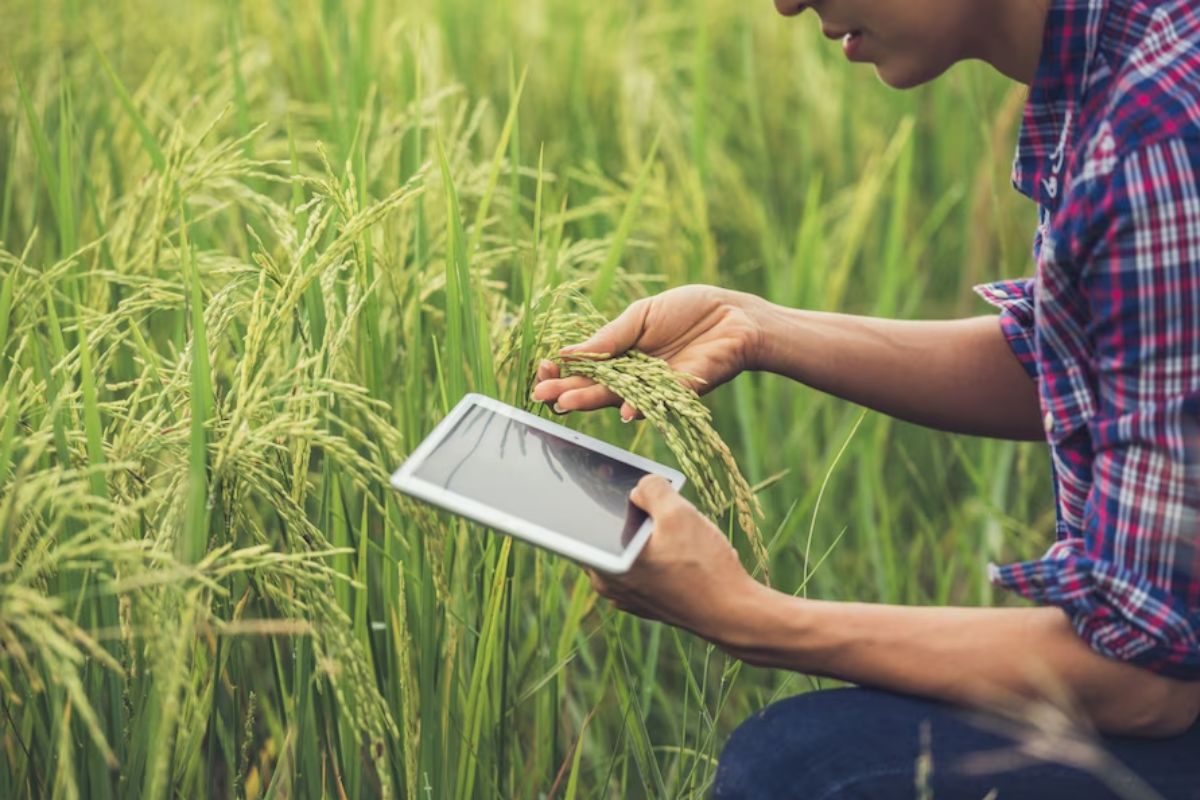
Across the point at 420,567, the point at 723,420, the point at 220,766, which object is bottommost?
the point at 220,766

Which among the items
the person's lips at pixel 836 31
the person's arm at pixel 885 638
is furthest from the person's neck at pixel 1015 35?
the person's arm at pixel 885 638

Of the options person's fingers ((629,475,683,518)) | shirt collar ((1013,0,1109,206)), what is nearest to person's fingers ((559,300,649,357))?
person's fingers ((629,475,683,518))

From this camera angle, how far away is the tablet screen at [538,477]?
151 centimetres

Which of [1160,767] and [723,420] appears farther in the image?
[723,420]

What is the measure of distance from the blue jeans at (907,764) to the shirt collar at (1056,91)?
0.62 m

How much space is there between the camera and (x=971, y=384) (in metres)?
2.01

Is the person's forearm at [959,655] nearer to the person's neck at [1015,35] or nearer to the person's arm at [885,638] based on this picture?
the person's arm at [885,638]

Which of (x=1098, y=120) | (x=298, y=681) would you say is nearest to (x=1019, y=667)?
(x=1098, y=120)

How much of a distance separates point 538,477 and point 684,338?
0.42m

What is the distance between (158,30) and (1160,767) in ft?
10.3

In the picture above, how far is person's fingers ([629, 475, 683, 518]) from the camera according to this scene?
1.54 meters

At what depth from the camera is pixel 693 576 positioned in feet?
4.97

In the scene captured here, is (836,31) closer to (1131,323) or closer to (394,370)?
(1131,323)

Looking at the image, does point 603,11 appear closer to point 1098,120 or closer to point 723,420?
point 723,420
